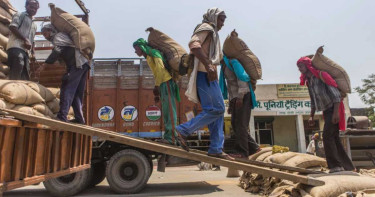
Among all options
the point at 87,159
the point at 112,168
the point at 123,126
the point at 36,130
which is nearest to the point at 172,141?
the point at 87,159

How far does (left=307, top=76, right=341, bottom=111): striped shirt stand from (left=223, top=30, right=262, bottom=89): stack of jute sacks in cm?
69

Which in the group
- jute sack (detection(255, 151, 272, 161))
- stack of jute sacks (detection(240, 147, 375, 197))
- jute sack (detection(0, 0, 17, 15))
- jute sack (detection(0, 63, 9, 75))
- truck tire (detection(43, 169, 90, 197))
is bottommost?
truck tire (detection(43, 169, 90, 197))

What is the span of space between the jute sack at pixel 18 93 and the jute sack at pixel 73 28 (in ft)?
2.52

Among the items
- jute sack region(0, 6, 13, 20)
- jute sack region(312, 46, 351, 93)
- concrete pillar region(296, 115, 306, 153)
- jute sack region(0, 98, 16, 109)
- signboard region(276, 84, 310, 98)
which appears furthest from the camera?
signboard region(276, 84, 310, 98)

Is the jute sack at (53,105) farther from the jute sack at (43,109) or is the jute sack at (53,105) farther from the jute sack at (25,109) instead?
the jute sack at (25,109)

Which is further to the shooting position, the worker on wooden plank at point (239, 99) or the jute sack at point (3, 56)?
the jute sack at point (3, 56)

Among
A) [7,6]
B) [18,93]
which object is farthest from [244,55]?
[7,6]

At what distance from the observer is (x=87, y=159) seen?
11.8ft

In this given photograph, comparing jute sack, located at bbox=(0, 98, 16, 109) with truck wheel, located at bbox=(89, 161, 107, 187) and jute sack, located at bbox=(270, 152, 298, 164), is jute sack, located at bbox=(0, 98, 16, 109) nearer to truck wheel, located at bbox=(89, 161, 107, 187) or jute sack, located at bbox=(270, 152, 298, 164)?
truck wheel, located at bbox=(89, 161, 107, 187)

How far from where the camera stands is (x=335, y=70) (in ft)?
11.4

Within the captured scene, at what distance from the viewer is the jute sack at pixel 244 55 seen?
3.76 m

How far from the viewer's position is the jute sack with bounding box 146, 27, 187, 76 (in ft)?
14.2

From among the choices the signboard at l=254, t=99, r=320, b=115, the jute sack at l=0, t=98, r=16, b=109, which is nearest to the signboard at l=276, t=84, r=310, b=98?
the signboard at l=254, t=99, r=320, b=115

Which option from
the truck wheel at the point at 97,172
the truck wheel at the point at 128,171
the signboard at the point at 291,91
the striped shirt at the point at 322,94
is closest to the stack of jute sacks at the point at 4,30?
the truck wheel at the point at 128,171
